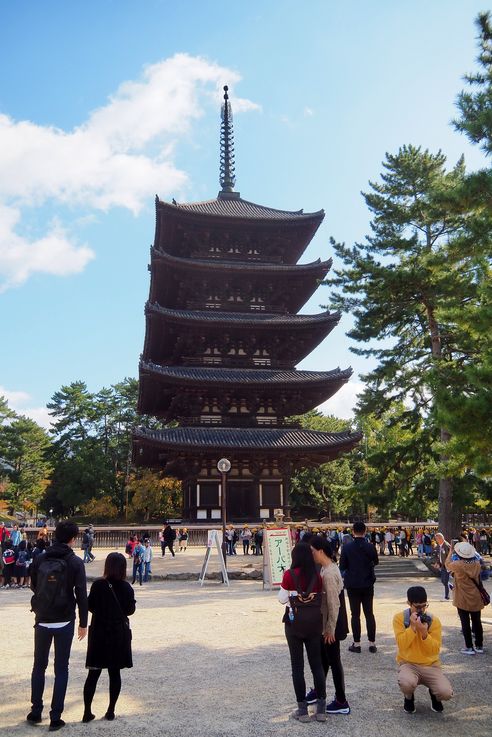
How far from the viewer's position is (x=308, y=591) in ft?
18.2

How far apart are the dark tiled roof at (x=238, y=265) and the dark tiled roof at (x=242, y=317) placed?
2449 mm

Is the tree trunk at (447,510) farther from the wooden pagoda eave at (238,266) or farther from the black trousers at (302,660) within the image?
the black trousers at (302,660)

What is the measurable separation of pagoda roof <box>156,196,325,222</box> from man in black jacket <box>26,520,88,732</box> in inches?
1117

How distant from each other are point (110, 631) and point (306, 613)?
6.18 ft

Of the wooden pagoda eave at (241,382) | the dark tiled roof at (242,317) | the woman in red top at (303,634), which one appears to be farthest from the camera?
the dark tiled roof at (242,317)

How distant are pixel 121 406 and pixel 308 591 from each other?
65.2 m

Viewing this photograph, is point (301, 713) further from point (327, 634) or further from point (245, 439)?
point (245, 439)

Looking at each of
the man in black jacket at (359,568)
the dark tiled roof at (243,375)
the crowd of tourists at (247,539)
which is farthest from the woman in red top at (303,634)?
the dark tiled roof at (243,375)

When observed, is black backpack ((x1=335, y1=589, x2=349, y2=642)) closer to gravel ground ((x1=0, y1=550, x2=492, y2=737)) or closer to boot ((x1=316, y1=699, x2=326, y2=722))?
boot ((x1=316, y1=699, x2=326, y2=722))

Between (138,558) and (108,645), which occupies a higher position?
(108,645)

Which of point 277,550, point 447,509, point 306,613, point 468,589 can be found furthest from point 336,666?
point 447,509

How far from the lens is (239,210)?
117 ft

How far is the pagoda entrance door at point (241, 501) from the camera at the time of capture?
96.2 ft

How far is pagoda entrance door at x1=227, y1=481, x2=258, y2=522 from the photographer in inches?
1154
